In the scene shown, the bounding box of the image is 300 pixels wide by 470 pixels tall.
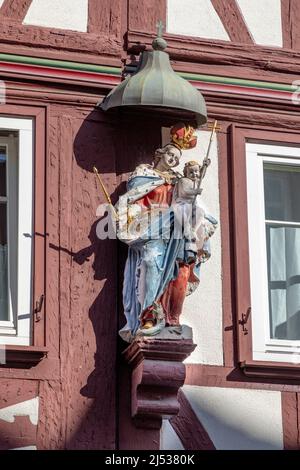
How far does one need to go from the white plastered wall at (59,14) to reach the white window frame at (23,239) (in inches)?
27.3

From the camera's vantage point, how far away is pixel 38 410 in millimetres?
13016

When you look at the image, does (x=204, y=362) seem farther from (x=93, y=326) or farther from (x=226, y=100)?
(x=226, y=100)

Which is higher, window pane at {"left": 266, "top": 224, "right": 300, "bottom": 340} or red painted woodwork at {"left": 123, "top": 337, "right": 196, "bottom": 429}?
window pane at {"left": 266, "top": 224, "right": 300, "bottom": 340}

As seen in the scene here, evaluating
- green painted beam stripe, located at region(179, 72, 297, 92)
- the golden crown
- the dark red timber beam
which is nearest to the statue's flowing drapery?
the golden crown

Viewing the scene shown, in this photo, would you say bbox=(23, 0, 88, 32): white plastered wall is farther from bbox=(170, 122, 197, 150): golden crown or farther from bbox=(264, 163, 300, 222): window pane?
bbox=(264, 163, 300, 222): window pane

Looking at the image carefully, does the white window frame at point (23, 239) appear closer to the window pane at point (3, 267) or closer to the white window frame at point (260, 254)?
the window pane at point (3, 267)

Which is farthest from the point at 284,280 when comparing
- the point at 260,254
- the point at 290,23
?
the point at 290,23

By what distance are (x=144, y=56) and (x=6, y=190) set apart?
1.20 meters

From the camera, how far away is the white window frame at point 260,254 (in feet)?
44.6

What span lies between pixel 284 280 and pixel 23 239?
1.72 metres

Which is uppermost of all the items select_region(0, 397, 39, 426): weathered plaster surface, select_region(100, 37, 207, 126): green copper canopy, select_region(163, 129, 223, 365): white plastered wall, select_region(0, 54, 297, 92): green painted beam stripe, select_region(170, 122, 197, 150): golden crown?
select_region(0, 54, 297, 92): green painted beam stripe

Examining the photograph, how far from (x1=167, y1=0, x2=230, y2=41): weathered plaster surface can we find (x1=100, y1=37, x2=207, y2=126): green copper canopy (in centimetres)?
45

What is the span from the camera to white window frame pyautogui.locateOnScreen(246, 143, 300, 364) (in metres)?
13.6

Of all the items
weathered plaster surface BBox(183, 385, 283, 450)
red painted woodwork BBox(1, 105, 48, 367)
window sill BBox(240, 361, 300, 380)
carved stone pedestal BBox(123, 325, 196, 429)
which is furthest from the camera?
window sill BBox(240, 361, 300, 380)
